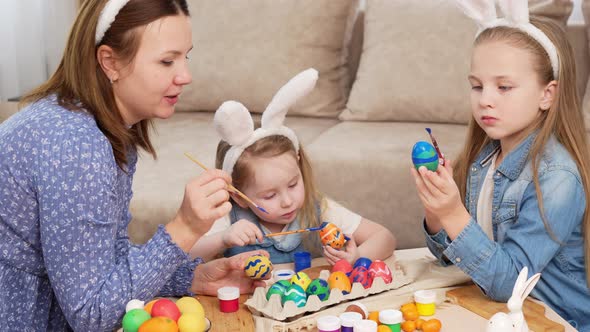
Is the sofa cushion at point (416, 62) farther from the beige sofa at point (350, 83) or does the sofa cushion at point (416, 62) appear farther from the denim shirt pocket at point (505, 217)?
the denim shirt pocket at point (505, 217)

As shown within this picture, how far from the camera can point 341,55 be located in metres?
3.15

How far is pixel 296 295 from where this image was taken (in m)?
1.50

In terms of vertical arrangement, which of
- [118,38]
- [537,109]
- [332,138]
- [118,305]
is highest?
[118,38]

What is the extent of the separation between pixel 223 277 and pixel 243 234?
149 mm

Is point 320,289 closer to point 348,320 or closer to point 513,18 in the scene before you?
point 348,320

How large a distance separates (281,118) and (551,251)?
0.70m

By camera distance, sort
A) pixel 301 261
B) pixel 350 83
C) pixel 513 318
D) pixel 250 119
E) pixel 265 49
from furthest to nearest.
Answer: pixel 350 83 < pixel 265 49 < pixel 250 119 < pixel 301 261 < pixel 513 318

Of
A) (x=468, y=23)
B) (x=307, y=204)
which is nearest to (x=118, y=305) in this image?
(x=307, y=204)

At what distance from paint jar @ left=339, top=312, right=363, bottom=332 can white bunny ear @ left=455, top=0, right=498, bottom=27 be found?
685mm

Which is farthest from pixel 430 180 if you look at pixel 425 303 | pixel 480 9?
pixel 480 9

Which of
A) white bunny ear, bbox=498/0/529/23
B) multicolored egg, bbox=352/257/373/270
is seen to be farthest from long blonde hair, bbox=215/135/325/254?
white bunny ear, bbox=498/0/529/23

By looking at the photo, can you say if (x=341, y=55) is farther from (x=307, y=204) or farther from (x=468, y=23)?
(x=307, y=204)

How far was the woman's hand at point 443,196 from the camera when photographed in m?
1.50

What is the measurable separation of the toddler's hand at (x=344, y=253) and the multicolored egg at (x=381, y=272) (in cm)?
17
